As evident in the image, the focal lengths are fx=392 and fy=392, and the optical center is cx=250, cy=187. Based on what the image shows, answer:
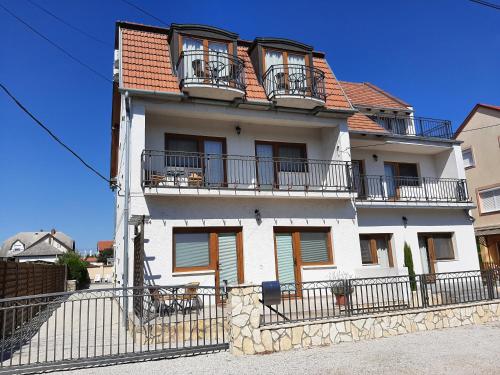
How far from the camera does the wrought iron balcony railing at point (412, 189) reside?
15.8 meters

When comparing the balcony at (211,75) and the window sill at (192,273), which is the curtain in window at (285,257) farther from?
the balcony at (211,75)

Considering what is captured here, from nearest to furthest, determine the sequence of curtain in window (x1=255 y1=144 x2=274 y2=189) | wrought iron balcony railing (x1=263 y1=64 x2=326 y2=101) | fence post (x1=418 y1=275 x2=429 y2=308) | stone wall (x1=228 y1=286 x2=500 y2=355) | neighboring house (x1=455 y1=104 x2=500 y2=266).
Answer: stone wall (x1=228 y1=286 x2=500 y2=355), fence post (x1=418 y1=275 x2=429 y2=308), wrought iron balcony railing (x1=263 y1=64 x2=326 y2=101), curtain in window (x1=255 y1=144 x2=274 y2=189), neighboring house (x1=455 y1=104 x2=500 y2=266)

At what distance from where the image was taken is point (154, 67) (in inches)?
471

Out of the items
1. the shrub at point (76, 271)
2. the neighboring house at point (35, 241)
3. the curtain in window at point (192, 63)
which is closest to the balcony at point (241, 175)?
the curtain in window at point (192, 63)

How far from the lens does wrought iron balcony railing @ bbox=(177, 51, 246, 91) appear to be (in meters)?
11.7

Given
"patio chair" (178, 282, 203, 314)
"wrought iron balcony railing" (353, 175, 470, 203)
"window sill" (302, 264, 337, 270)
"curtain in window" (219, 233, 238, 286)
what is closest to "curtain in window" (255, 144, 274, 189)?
"curtain in window" (219, 233, 238, 286)

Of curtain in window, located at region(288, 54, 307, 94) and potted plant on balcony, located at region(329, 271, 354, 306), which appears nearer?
potted plant on balcony, located at region(329, 271, 354, 306)

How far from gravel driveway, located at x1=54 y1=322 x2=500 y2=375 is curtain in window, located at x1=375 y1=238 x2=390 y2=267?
7.35 meters

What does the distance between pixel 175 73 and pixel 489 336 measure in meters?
10.6

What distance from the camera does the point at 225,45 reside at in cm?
1288

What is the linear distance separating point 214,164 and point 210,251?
9.40ft

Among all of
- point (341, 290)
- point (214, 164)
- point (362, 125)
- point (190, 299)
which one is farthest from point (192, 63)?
point (341, 290)

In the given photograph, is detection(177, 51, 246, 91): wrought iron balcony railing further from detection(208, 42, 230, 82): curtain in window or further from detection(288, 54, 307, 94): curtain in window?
detection(288, 54, 307, 94): curtain in window

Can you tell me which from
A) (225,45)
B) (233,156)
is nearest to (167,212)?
(233,156)
